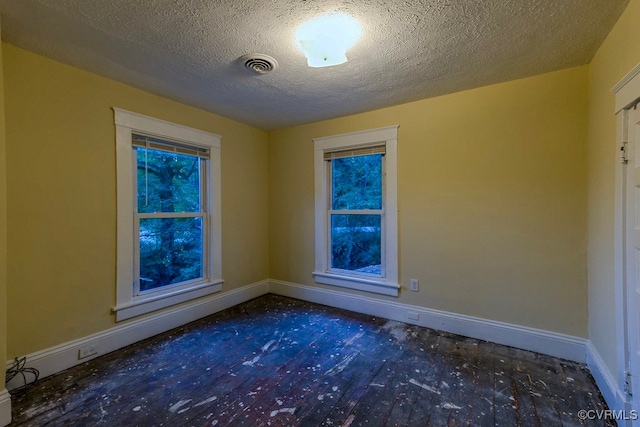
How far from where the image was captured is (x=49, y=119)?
6.88 ft

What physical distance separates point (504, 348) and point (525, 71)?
235 cm

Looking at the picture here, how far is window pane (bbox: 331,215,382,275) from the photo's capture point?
3292 millimetres

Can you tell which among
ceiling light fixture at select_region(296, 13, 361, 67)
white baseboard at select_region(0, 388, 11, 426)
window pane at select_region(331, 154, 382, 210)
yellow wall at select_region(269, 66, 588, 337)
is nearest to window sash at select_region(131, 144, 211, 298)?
white baseboard at select_region(0, 388, 11, 426)

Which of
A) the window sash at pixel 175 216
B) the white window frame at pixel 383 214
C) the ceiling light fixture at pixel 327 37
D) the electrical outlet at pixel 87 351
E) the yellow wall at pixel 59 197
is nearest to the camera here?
the ceiling light fixture at pixel 327 37

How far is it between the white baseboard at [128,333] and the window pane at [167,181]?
107cm

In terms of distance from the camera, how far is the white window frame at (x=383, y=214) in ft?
10.1

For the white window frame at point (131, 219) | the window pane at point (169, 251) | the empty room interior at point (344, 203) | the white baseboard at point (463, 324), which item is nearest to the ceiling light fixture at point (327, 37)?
the empty room interior at point (344, 203)

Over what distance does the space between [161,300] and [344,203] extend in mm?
2268

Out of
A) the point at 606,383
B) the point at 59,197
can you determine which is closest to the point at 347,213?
the point at 606,383

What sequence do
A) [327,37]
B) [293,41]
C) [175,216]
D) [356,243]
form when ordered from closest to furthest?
[327,37] → [293,41] → [175,216] → [356,243]

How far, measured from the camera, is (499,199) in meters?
2.52

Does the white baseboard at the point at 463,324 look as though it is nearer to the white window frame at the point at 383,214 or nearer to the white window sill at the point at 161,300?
the white window frame at the point at 383,214

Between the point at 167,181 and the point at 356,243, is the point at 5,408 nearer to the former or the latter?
the point at 167,181

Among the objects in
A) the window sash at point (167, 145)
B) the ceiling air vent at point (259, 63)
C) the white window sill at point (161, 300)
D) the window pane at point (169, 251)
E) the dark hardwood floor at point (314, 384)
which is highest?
the ceiling air vent at point (259, 63)
